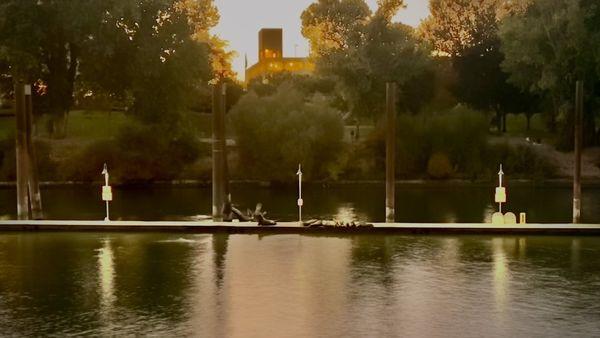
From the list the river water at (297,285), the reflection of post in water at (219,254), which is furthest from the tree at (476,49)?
the river water at (297,285)

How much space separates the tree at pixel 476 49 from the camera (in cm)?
Result: 7356

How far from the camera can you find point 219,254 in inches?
872

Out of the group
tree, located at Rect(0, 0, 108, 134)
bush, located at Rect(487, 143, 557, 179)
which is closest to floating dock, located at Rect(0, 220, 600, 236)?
tree, located at Rect(0, 0, 108, 134)

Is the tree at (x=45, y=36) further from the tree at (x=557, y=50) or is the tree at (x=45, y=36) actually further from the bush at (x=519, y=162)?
the tree at (x=557, y=50)

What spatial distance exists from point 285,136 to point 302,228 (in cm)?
3242

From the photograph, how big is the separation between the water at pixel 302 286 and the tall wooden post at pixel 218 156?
13.5 feet

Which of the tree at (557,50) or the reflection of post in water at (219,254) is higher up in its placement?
the tree at (557,50)

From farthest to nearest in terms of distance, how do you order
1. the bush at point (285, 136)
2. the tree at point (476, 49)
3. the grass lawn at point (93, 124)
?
1. the grass lawn at point (93, 124)
2. the tree at point (476, 49)
3. the bush at point (285, 136)

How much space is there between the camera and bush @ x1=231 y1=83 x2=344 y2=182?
58.8 m

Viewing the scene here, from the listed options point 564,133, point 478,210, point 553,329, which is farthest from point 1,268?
point 564,133

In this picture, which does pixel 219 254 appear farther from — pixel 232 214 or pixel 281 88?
pixel 281 88

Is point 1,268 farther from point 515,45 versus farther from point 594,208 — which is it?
point 515,45

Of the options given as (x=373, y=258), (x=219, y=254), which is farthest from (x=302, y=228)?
(x=373, y=258)

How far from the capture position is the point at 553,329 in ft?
44.3
